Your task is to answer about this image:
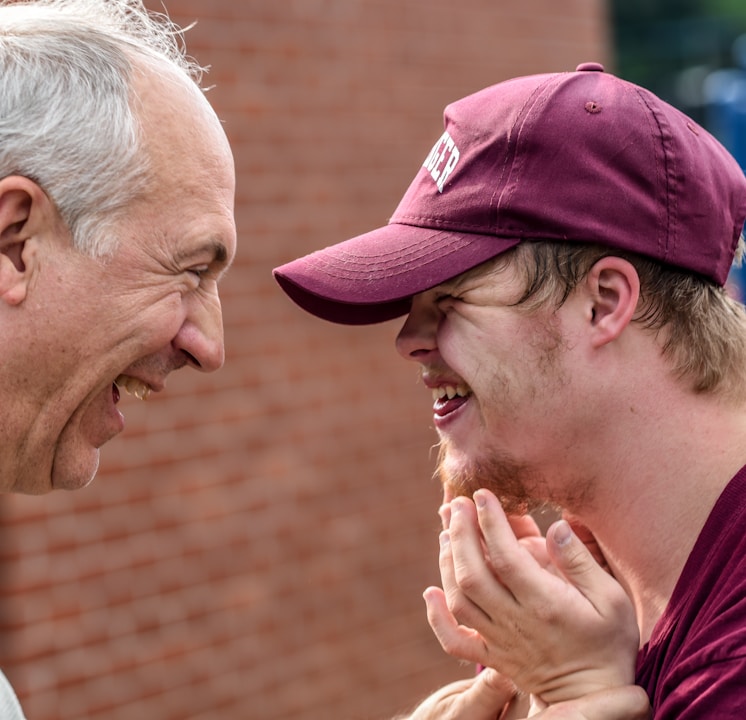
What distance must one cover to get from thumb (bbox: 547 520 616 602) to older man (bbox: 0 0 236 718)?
78 cm

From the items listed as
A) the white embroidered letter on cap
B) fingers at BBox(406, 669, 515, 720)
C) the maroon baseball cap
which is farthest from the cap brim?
fingers at BBox(406, 669, 515, 720)

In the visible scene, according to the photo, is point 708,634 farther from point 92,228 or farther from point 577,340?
point 92,228

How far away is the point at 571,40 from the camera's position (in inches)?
278

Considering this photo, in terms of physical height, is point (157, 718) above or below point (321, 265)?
below

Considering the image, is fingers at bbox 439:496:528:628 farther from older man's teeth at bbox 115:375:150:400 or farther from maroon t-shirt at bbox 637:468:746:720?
older man's teeth at bbox 115:375:150:400

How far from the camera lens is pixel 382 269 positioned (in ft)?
8.08

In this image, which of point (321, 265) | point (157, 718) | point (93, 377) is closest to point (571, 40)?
point (157, 718)

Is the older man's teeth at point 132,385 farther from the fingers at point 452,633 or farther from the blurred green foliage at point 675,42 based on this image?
the blurred green foliage at point 675,42

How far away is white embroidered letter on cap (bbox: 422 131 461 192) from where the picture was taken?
2.44 m

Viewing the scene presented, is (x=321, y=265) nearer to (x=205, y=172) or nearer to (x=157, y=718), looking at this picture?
(x=205, y=172)

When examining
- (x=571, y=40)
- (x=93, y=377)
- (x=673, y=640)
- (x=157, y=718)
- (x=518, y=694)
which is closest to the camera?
(x=673, y=640)

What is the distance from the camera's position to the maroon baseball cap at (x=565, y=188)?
2297mm

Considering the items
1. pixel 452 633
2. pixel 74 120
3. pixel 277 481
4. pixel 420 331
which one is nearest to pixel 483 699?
pixel 452 633

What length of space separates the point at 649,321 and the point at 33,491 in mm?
1299
